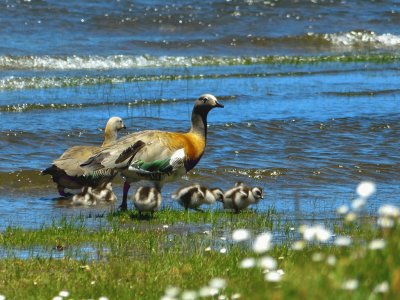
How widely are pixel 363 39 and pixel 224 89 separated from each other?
461 inches

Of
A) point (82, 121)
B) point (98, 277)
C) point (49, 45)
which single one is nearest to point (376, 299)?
point (98, 277)

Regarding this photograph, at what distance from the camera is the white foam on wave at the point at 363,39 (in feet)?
109

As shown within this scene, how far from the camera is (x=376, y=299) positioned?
502 cm

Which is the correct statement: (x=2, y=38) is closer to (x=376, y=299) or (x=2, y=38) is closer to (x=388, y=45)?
(x=388, y=45)

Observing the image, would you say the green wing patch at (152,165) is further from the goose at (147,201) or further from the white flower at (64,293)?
the white flower at (64,293)

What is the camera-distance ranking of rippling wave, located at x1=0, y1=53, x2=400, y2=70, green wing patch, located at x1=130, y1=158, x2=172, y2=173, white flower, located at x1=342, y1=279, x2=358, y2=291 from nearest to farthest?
white flower, located at x1=342, y1=279, x2=358, y2=291, green wing patch, located at x1=130, y1=158, x2=172, y2=173, rippling wave, located at x1=0, y1=53, x2=400, y2=70

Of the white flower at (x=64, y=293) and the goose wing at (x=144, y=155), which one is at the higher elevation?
the white flower at (x=64, y=293)

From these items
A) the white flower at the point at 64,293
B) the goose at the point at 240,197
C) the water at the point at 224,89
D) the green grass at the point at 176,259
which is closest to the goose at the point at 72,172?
the water at the point at 224,89

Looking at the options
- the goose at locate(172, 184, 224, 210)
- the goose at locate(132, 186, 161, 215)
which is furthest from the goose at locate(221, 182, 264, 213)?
the goose at locate(132, 186, 161, 215)

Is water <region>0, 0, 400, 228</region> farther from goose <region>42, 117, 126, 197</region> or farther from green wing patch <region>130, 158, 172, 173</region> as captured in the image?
green wing patch <region>130, 158, 172, 173</region>

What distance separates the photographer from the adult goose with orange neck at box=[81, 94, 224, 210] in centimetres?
1218

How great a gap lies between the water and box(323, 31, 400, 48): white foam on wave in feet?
0.16

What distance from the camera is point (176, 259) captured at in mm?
8789

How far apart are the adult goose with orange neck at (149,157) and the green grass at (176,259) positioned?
57cm
